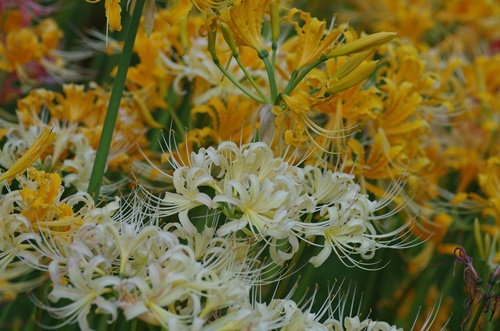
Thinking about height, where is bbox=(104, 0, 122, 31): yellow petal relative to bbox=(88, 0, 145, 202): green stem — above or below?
above

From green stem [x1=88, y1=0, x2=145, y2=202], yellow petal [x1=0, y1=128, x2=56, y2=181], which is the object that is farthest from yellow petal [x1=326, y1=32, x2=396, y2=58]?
yellow petal [x1=0, y1=128, x2=56, y2=181]

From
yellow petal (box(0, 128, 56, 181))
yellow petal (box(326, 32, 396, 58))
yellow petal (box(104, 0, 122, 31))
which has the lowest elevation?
yellow petal (box(0, 128, 56, 181))

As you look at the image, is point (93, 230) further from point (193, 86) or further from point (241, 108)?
point (193, 86)

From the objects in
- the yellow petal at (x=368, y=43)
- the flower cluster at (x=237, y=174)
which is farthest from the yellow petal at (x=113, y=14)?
the yellow petal at (x=368, y=43)

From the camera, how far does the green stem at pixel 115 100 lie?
4.21 ft

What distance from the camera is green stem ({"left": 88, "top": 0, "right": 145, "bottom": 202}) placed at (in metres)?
1.28

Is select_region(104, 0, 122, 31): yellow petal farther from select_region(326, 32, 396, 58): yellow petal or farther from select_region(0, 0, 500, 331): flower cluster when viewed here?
select_region(326, 32, 396, 58): yellow petal

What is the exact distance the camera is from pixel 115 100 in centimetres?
130

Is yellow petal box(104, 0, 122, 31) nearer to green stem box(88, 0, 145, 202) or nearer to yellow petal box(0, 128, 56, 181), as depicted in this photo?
green stem box(88, 0, 145, 202)

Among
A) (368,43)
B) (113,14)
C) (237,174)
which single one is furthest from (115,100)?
(368,43)

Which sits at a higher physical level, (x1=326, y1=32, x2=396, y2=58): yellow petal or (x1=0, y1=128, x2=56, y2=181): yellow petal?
(x1=326, y1=32, x2=396, y2=58): yellow petal

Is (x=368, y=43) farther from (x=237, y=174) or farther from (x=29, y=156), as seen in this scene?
(x=29, y=156)

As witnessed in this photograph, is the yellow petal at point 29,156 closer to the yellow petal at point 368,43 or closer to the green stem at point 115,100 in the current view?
the green stem at point 115,100

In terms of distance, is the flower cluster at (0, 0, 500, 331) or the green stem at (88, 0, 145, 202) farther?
the green stem at (88, 0, 145, 202)
